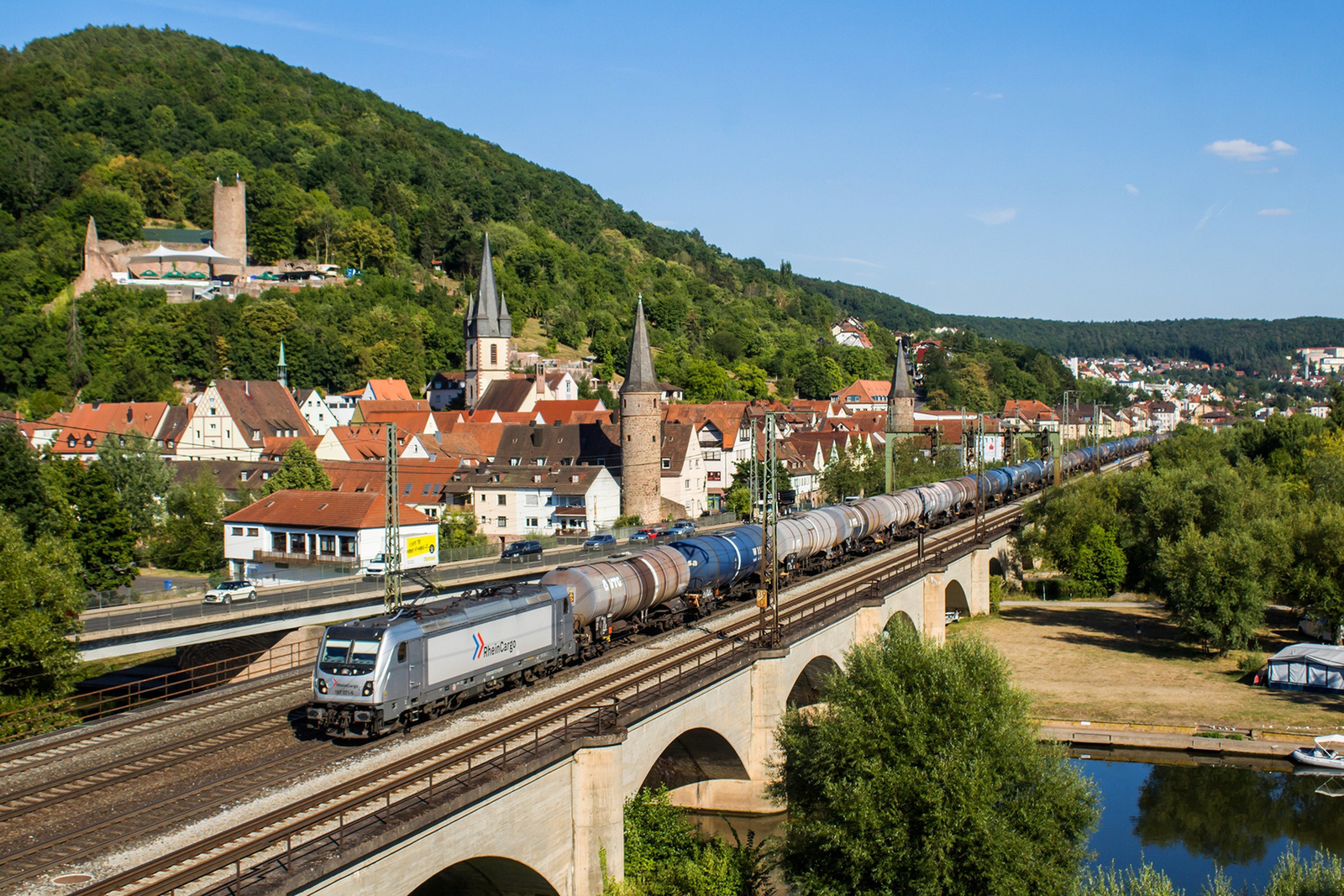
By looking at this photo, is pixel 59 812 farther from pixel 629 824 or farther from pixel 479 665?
pixel 629 824

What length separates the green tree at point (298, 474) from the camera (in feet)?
232

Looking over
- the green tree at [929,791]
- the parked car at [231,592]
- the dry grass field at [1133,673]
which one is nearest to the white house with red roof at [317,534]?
the parked car at [231,592]

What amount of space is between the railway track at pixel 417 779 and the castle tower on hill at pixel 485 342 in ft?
308

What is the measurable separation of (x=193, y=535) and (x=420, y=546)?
676 inches

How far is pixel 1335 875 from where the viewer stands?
1722cm

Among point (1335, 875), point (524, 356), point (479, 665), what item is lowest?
point (1335, 875)

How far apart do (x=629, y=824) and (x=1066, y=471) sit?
8015 centimetres

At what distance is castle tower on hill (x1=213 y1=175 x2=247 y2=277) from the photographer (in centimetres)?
15350

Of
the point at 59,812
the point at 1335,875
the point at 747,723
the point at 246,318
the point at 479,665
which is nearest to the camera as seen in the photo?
the point at 1335,875

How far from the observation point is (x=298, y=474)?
70.8 meters

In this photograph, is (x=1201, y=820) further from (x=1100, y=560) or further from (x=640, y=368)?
(x=640, y=368)

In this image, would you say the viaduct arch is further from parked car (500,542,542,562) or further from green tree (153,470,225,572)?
green tree (153,470,225,572)

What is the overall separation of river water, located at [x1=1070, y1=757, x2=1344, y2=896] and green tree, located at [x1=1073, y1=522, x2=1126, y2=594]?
1087 inches

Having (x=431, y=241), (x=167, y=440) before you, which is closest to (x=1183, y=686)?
(x=167, y=440)
